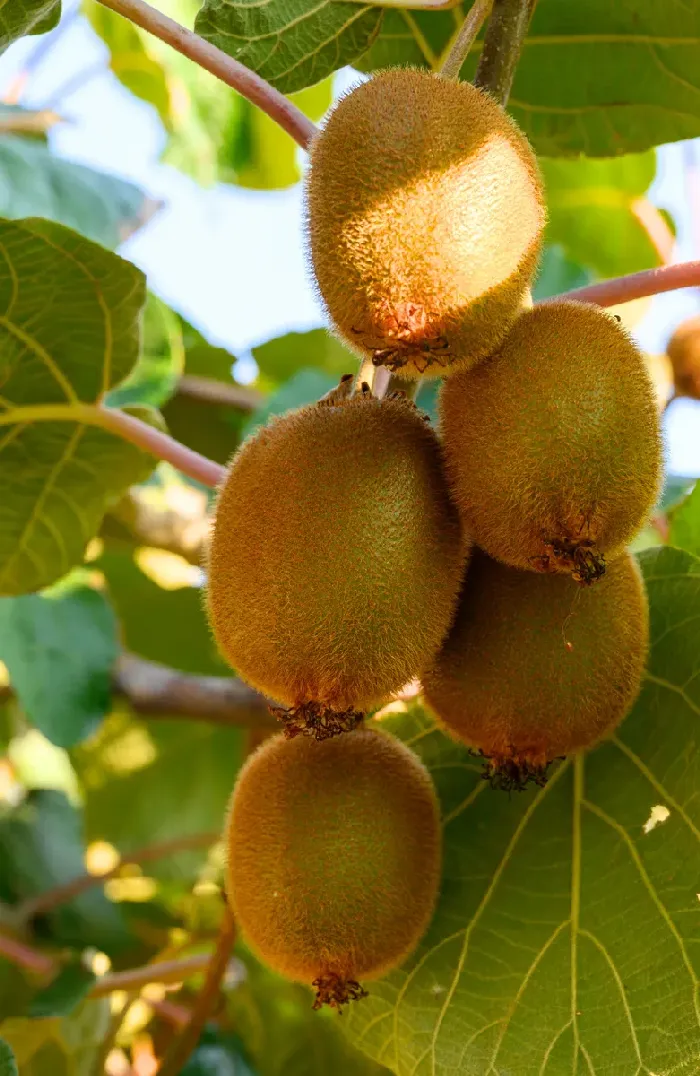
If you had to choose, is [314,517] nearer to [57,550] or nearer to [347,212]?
[347,212]

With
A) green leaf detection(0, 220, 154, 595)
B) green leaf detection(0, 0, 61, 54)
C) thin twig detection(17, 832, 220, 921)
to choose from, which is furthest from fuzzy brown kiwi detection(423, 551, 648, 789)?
thin twig detection(17, 832, 220, 921)

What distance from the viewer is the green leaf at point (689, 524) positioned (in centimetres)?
133

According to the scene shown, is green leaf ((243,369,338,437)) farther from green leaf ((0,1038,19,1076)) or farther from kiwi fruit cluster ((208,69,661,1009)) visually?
green leaf ((0,1038,19,1076))

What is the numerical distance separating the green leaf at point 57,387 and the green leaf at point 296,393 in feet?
2.08

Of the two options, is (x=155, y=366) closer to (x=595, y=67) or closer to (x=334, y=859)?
(x=595, y=67)

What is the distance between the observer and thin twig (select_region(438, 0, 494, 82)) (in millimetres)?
950

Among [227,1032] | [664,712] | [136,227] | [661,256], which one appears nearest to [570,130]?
[664,712]

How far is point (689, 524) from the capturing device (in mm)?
1348

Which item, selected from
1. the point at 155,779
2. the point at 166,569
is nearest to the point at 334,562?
the point at 166,569

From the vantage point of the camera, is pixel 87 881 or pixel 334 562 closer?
pixel 334 562

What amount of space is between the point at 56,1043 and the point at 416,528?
1103 millimetres

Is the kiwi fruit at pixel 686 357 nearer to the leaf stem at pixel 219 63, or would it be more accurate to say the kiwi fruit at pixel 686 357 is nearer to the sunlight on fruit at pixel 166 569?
the sunlight on fruit at pixel 166 569

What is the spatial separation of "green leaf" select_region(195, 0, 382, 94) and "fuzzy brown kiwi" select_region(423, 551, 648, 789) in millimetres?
565

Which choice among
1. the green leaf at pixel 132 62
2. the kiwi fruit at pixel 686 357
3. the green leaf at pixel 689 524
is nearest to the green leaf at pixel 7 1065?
the green leaf at pixel 689 524
